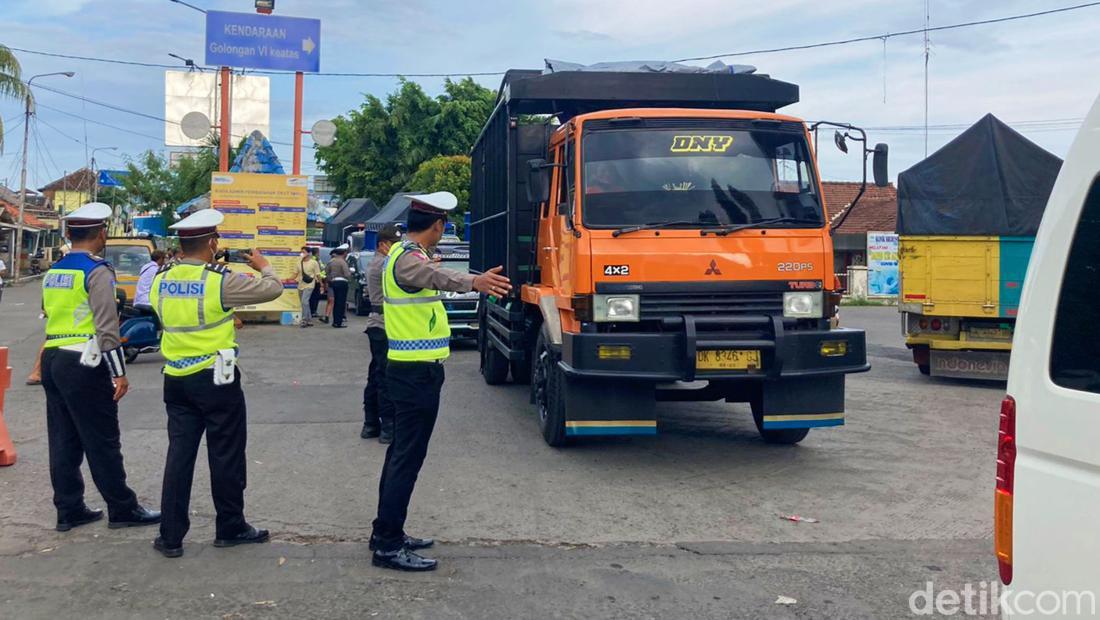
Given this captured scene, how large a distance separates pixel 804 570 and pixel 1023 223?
901 centimetres

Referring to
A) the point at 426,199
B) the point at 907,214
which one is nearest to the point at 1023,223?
the point at 907,214

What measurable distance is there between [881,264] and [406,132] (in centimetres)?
2061

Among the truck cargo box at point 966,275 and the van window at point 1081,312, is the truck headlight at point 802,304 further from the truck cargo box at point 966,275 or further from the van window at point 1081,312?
the truck cargo box at point 966,275

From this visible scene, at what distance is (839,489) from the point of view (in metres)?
7.25

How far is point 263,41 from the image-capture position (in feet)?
77.0

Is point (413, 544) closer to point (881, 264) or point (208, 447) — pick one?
point (208, 447)

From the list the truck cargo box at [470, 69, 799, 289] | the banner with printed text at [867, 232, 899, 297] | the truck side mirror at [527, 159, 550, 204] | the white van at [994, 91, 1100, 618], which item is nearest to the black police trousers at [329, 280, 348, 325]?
the truck cargo box at [470, 69, 799, 289]

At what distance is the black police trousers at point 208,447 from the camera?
5.50 metres

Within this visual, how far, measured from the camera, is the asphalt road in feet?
16.1

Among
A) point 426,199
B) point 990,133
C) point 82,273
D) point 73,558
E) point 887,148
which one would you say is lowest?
point 73,558

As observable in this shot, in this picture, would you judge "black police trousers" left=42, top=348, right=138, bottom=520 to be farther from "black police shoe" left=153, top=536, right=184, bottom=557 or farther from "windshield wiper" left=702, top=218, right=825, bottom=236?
"windshield wiper" left=702, top=218, right=825, bottom=236

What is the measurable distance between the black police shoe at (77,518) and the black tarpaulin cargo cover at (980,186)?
10.7 meters

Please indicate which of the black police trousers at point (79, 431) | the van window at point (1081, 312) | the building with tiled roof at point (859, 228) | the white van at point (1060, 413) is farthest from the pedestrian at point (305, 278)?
the building with tiled roof at point (859, 228)

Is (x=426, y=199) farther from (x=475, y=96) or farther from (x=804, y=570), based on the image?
(x=475, y=96)
